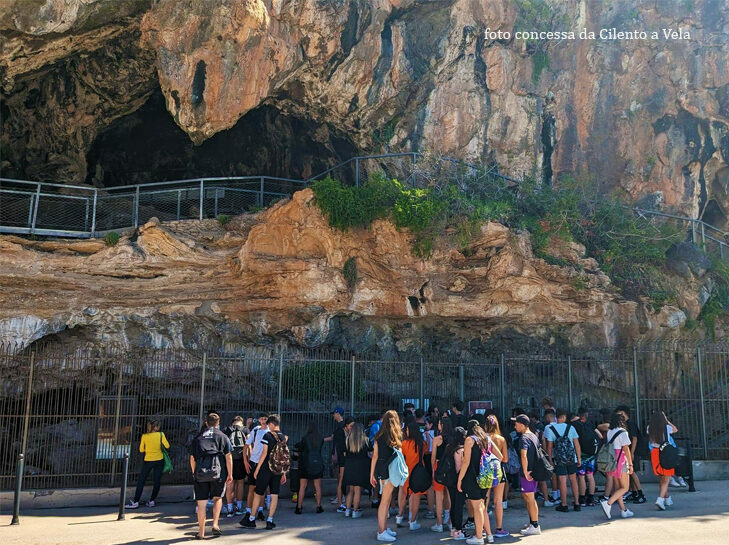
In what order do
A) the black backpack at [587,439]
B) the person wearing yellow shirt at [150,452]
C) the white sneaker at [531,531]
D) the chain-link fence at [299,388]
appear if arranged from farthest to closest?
the chain-link fence at [299,388], the person wearing yellow shirt at [150,452], the black backpack at [587,439], the white sneaker at [531,531]

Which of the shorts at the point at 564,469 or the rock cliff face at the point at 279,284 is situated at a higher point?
the rock cliff face at the point at 279,284

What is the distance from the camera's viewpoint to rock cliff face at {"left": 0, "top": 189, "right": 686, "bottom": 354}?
14.6 meters

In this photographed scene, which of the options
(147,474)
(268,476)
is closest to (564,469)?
(268,476)

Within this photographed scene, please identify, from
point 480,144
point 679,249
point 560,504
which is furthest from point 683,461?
point 480,144

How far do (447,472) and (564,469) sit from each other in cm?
250

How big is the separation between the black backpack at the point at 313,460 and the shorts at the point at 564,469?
349 centimetres

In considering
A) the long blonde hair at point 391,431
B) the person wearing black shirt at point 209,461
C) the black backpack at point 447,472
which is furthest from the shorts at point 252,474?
the black backpack at point 447,472

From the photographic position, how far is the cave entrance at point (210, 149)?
1903 centimetres

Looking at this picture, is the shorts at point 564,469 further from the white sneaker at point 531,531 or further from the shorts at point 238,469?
the shorts at point 238,469

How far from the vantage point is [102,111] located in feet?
58.7

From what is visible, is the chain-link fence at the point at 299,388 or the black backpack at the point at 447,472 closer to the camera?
the black backpack at the point at 447,472

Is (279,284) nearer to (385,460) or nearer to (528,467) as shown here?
(385,460)

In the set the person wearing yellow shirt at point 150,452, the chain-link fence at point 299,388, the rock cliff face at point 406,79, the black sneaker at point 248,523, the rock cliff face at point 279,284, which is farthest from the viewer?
the rock cliff face at point 279,284

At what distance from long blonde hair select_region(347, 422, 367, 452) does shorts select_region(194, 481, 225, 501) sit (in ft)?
6.05
